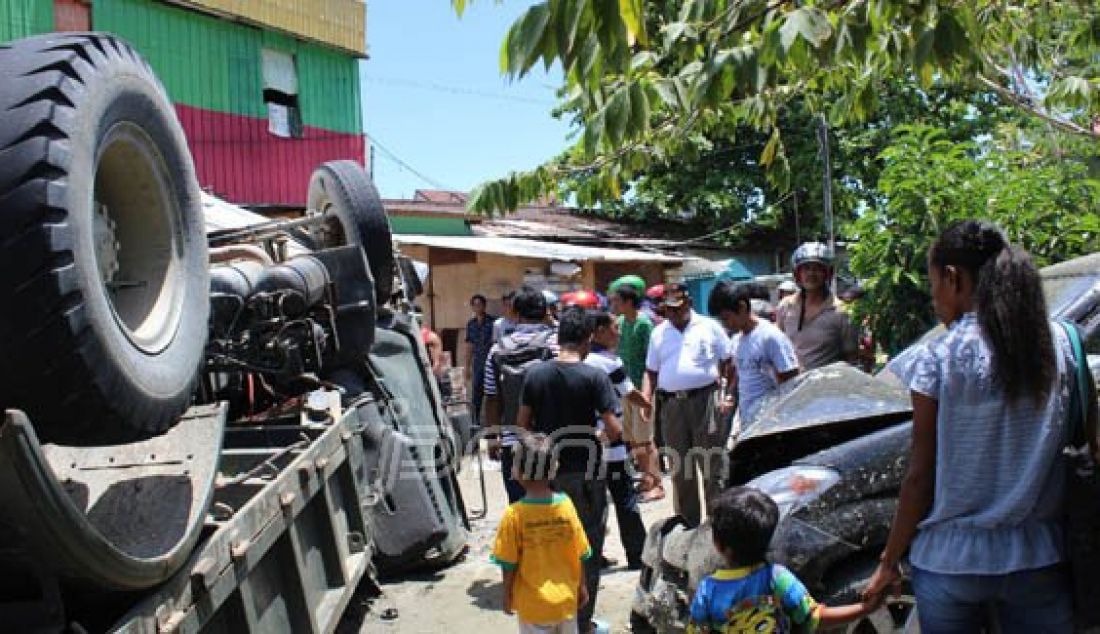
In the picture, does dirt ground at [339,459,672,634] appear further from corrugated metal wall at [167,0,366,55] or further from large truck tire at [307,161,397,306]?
corrugated metal wall at [167,0,366,55]

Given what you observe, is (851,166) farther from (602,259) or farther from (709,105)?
(709,105)

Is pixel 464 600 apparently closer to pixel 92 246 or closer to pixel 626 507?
pixel 626 507

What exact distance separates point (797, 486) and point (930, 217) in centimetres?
462

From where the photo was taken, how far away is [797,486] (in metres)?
3.43

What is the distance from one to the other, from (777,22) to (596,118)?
624mm

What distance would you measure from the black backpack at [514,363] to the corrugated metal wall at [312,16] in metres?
11.1

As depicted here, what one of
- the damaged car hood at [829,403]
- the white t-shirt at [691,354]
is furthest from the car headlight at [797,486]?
the white t-shirt at [691,354]

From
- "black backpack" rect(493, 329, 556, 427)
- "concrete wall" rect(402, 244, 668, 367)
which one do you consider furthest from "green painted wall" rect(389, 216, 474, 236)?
"black backpack" rect(493, 329, 556, 427)

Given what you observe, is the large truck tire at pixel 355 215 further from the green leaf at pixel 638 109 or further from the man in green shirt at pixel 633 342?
the green leaf at pixel 638 109

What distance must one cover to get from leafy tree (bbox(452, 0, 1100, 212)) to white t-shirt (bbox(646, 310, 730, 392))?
1231mm

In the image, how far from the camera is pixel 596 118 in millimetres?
3191

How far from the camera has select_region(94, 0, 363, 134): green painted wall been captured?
14.1 meters

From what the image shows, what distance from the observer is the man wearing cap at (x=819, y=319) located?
18.1 ft

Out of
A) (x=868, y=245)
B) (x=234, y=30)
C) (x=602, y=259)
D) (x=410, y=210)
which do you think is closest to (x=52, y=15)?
(x=234, y=30)
